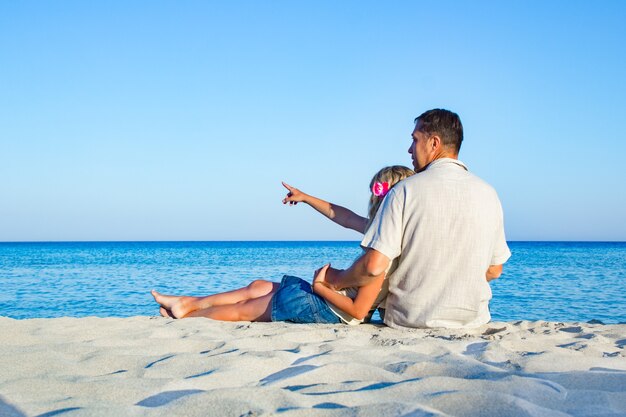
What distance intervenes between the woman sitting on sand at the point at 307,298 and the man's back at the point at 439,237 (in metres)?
0.27

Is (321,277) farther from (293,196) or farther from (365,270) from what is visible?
(293,196)

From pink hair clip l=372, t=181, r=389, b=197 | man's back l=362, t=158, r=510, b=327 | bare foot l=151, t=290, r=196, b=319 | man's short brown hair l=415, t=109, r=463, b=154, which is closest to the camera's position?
man's back l=362, t=158, r=510, b=327

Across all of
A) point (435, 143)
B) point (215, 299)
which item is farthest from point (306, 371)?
point (215, 299)

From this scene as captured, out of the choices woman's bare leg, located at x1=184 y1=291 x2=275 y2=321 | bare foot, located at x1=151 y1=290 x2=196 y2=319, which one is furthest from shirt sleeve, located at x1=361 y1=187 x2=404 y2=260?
bare foot, located at x1=151 y1=290 x2=196 y2=319

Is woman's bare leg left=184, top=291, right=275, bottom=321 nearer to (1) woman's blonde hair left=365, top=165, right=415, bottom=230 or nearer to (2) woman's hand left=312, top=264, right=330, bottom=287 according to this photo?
(2) woman's hand left=312, top=264, right=330, bottom=287

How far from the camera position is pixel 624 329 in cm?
417

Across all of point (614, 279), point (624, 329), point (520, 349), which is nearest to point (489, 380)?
point (520, 349)

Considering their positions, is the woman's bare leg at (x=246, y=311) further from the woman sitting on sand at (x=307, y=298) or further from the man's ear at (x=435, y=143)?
the man's ear at (x=435, y=143)

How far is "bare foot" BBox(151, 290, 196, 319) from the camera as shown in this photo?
479 cm

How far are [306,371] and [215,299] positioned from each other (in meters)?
2.34

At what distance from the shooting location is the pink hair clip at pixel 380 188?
13.7 ft

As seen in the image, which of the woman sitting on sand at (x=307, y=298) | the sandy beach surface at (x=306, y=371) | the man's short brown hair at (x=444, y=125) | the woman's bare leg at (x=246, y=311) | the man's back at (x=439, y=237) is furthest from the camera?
the woman's bare leg at (x=246, y=311)

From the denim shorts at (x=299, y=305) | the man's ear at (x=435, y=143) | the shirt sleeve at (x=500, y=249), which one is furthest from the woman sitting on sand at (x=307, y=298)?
the shirt sleeve at (x=500, y=249)

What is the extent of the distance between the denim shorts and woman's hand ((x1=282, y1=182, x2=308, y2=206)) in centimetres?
73
